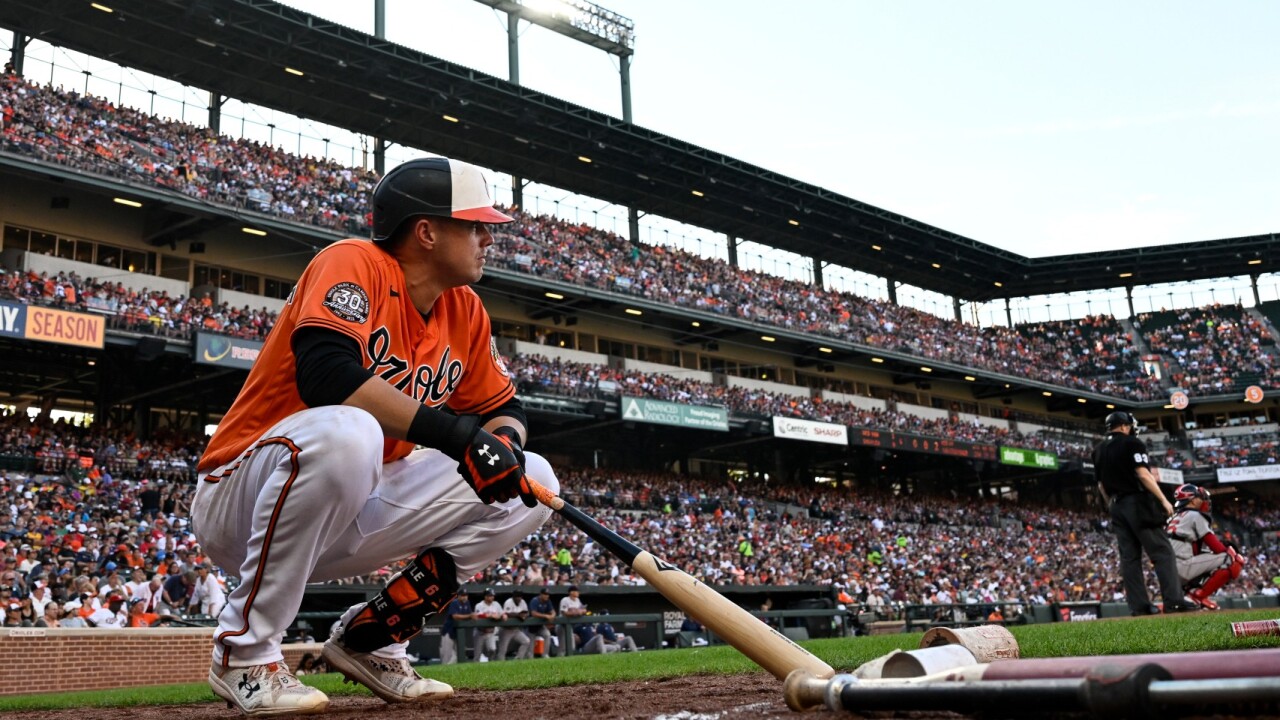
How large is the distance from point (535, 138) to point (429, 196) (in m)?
34.0

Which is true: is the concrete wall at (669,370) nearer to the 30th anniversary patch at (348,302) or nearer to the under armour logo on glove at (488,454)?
the 30th anniversary patch at (348,302)

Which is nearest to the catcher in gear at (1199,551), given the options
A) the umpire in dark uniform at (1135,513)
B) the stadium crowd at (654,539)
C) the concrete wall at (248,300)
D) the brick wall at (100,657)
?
the umpire in dark uniform at (1135,513)

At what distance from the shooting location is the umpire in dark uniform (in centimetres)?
901

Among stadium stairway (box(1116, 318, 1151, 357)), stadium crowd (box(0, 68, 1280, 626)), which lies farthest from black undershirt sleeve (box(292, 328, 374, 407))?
stadium stairway (box(1116, 318, 1151, 357))

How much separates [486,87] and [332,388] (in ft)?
105

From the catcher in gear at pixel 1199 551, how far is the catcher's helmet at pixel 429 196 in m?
9.47


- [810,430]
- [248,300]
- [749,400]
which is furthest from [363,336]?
[749,400]

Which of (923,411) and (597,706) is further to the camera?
(923,411)

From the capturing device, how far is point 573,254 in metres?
35.4

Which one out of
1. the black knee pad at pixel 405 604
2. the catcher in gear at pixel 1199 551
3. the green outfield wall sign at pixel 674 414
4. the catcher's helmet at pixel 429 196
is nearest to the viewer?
the catcher's helmet at pixel 429 196

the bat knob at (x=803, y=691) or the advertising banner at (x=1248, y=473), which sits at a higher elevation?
the advertising banner at (x=1248, y=473)

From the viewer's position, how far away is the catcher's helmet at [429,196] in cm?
369

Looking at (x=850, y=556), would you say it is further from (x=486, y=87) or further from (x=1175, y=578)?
(x=1175, y=578)

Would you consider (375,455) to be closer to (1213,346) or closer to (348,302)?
(348,302)
